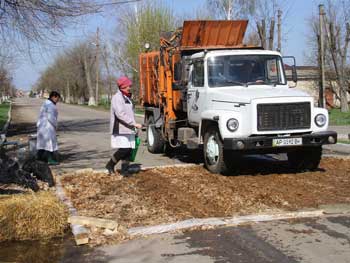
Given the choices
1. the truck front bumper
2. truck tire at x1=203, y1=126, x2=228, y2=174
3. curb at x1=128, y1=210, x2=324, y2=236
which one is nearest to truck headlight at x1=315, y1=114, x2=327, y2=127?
the truck front bumper

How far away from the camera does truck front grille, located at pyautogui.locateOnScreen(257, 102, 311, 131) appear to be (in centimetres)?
935

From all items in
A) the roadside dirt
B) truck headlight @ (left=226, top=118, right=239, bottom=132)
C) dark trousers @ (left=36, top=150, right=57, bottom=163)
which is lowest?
the roadside dirt

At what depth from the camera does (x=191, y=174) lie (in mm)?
10039

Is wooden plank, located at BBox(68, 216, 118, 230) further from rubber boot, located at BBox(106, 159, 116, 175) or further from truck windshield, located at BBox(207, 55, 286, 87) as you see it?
truck windshield, located at BBox(207, 55, 286, 87)

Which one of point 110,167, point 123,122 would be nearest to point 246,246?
point 123,122

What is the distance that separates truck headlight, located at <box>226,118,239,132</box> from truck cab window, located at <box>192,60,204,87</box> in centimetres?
164

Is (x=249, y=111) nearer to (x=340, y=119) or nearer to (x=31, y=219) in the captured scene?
(x=31, y=219)

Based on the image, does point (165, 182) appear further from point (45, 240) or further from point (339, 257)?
point (339, 257)

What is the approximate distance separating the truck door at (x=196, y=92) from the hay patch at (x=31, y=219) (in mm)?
4672

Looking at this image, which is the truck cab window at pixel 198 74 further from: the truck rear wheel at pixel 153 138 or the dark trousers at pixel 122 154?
the truck rear wheel at pixel 153 138

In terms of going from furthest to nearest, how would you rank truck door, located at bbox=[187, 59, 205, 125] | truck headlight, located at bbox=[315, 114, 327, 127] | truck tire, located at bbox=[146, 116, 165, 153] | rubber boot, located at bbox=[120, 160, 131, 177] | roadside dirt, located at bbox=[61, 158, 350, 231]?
truck tire, located at bbox=[146, 116, 165, 153] → truck door, located at bbox=[187, 59, 205, 125] → rubber boot, located at bbox=[120, 160, 131, 177] → truck headlight, located at bbox=[315, 114, 327, 127] → roadside dirt, located at bbox=[61, 158, 350, 231]

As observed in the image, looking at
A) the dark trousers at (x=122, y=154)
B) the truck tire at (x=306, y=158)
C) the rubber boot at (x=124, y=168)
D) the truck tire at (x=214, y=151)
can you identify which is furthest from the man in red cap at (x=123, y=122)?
the truck tire at (x=306, y=158)

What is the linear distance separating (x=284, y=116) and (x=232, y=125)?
0.92 m

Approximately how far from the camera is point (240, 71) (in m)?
10.7
